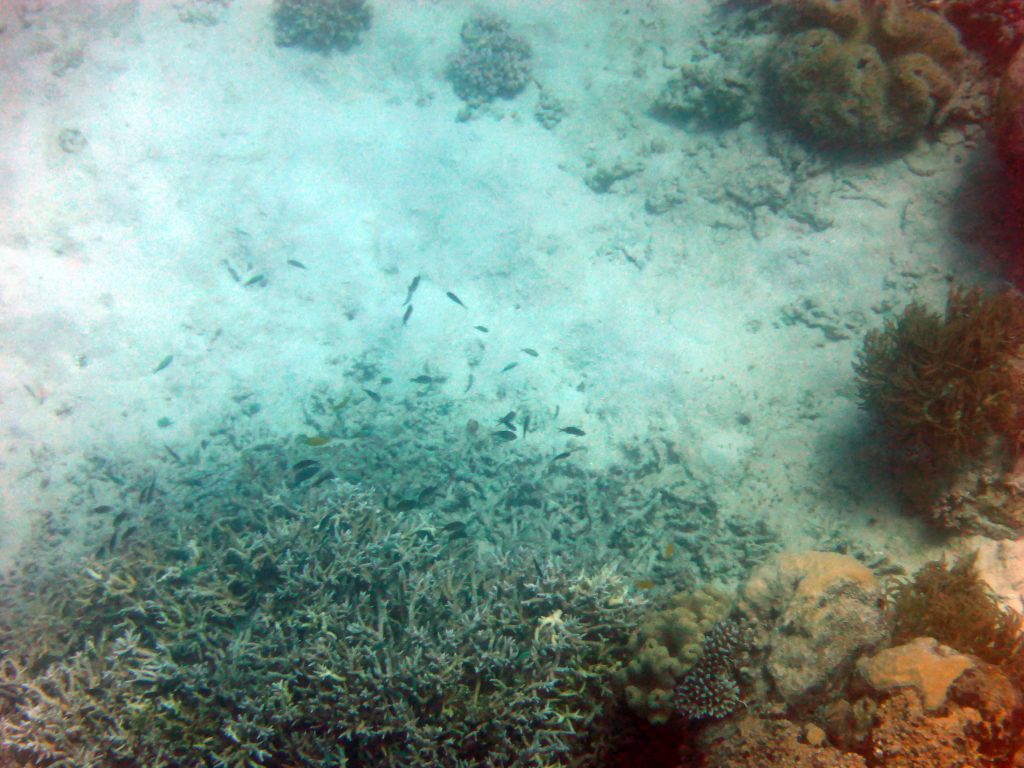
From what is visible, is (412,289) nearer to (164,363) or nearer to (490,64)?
(164,363)

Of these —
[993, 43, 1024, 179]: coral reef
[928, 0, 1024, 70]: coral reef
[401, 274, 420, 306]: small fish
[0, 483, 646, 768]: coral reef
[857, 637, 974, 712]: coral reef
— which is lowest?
[0, 483, 646, 768]: coral reef

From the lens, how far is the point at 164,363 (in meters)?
8.04

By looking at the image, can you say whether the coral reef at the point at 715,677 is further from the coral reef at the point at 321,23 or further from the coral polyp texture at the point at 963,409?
the coral reef at the point at 321,23

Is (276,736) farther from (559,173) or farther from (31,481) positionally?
(559,173)

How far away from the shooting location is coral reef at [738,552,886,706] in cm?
387

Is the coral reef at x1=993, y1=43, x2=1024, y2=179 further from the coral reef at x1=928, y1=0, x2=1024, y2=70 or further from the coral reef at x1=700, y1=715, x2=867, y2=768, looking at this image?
the coral reef at x1=700, y1=715, x2=867, y2=768

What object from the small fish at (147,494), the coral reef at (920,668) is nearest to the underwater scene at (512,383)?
the coral reef at (920,668)

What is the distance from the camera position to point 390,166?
10039mm

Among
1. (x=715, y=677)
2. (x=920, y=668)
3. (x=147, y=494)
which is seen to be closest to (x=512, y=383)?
(x=715, y=677)

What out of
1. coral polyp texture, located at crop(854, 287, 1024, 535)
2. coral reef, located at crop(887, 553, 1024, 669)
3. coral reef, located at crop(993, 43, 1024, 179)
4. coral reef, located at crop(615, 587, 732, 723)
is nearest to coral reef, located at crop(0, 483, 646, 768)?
coral reef, located at crop(615, 587, 732, 723)

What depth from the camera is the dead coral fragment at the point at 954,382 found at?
4832mm

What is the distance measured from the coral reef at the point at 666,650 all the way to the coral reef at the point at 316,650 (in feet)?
1.13

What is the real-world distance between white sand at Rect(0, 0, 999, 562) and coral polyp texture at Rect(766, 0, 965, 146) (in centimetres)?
77

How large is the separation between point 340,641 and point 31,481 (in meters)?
6.26
